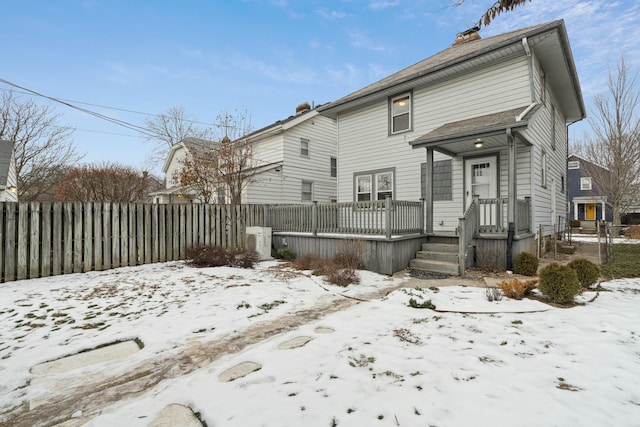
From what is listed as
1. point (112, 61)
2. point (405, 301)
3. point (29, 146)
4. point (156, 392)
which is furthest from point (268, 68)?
point (156, 392)

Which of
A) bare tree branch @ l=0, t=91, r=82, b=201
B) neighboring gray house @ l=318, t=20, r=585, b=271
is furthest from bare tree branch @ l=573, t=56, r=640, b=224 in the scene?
bare tree branch @ l=0, t=91, r=82, b=201

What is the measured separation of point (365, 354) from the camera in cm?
290

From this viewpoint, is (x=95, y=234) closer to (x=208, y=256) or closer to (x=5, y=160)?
(x=208, y=256)

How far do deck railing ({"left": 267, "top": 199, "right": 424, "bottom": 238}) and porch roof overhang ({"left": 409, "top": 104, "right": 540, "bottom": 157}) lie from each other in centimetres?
184

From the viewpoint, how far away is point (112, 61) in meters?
16.1

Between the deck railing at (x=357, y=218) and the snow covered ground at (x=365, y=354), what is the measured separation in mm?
2393

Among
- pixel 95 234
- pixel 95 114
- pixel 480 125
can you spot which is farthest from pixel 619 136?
pixel 95 114

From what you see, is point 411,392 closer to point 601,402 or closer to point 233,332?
point 601,402

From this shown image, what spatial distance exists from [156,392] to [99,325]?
2.19m

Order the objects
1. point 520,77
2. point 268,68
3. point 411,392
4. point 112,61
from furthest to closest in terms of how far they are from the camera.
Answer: point 268,68, point 112,61, point 520,77, point 411,392

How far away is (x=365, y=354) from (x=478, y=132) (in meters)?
6.48

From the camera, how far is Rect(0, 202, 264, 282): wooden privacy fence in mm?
6289

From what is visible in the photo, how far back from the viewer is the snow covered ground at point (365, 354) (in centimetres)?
201

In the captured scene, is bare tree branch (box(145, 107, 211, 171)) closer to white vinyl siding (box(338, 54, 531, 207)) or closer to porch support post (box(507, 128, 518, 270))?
white vinyl siding (box(338, 54, 531, 207))
